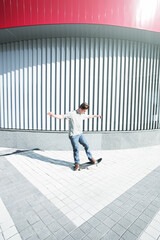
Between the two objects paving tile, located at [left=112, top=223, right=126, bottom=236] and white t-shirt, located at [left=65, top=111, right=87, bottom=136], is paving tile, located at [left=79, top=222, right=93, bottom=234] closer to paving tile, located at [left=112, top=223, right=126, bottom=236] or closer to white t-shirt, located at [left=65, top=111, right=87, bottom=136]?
paving tile, located at [left=112, top=223, right=126, bottom=236]

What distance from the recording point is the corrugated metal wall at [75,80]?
20.5 feet

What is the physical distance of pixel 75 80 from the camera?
635 cm

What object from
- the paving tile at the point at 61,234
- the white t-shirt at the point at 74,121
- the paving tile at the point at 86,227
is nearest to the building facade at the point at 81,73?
the white t-shirt at the point at 74,121

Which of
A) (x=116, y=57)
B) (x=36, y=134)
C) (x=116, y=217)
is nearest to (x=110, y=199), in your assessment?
(x=116, y=217)

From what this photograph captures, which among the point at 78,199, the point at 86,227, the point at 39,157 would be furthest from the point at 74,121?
the point at 86,227

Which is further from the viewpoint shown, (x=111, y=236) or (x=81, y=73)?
(x=81, y=73)

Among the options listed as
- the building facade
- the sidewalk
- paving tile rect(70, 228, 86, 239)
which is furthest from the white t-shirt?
paving tile rect(70, 228, 86, 239)

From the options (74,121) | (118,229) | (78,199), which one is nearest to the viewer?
(118,229)

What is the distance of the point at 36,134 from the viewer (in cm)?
638

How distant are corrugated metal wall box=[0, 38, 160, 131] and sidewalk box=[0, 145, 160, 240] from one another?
194cm

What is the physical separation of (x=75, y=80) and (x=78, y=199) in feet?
14.4

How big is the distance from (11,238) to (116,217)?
161 cm

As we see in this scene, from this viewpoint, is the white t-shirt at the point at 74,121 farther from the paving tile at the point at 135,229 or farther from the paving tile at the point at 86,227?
the paving tile at the point at 135,229

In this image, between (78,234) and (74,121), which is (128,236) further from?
(74,121)
